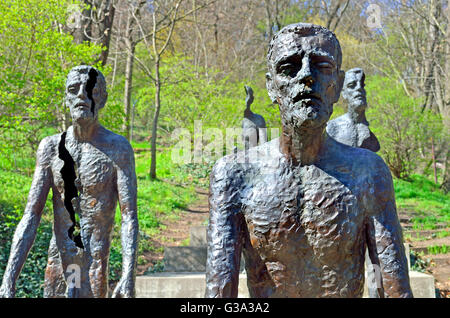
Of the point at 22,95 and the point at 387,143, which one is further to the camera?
the point at 387,143

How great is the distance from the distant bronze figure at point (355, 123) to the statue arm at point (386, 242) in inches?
197

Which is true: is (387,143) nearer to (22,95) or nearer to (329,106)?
(22,95)

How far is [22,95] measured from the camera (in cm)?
1030

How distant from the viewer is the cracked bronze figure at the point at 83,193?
4.54 metres

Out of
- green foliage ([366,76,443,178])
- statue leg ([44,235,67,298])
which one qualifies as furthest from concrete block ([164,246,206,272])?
green foliage ([366,76,443,178])

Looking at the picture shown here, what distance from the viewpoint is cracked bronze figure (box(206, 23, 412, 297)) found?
2.24m

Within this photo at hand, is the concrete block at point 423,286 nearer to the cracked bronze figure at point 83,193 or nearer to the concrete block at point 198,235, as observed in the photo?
the concrete block at point 198,235

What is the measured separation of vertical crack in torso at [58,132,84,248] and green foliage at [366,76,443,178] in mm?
15747

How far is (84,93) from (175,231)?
9.11m

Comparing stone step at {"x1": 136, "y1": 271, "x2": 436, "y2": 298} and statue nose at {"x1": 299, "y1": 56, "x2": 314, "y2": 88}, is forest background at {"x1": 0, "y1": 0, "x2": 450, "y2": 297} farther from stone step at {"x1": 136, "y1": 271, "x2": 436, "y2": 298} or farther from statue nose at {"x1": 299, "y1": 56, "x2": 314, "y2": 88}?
statue nose at {"x1": 299, "y1": 56, "x2": 314, "y2": 88}

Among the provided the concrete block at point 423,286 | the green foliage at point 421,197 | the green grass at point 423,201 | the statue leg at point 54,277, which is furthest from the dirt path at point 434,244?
the statue leg at point 54,277

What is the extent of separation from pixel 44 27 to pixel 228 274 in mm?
9548

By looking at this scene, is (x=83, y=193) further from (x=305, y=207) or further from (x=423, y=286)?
(x=423, y=286)
